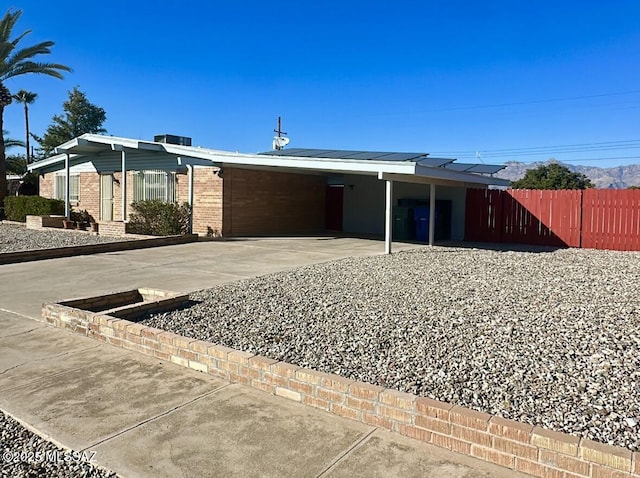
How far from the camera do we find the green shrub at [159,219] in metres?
16.9

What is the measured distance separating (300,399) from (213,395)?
0.69 m

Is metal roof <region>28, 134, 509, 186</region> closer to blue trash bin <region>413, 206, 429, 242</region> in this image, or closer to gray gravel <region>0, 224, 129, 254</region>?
blue trash bin <region>413, 206, 429, 242</region>

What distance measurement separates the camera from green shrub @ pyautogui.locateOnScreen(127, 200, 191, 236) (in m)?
16.9

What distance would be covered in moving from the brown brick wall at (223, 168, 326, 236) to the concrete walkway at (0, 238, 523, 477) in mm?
11362

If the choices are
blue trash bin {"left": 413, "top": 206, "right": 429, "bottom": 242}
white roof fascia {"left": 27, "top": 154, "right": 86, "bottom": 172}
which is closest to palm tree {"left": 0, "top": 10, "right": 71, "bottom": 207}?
white roof fascia {"left": 27, "top": 154, "right": 86, "bottom": 172}

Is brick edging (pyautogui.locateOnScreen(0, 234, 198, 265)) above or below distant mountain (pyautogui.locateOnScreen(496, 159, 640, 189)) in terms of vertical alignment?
below

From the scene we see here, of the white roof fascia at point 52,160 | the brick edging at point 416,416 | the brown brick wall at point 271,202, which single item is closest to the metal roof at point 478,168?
the brown brick wall at point 271,202

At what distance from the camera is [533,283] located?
8188 millimetres

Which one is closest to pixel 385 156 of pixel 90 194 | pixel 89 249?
pixel 89 249

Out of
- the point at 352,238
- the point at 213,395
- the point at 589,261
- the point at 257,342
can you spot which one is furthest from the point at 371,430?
the point at 352,238

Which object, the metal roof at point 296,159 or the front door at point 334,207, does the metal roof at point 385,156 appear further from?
the front door at point 334,207

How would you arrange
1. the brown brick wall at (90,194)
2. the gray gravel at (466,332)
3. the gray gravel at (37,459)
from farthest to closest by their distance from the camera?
the brown brick wall at (90,194)
the gray gravel at (466,332)
the gray gravel at (37,459)

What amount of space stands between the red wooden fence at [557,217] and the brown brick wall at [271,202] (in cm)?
641

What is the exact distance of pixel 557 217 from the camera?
1579 cm
